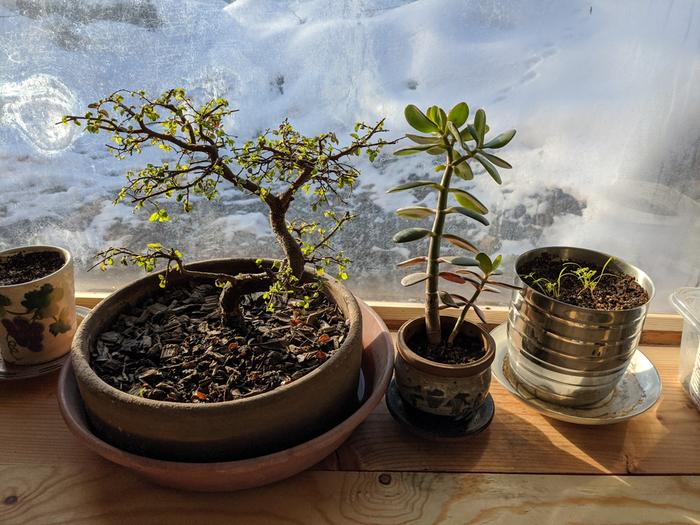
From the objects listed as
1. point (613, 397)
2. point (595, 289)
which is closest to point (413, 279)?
point (595, 289)

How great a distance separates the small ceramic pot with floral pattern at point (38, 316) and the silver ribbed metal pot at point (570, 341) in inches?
30.5

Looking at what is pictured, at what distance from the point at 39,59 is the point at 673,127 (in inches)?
49.3

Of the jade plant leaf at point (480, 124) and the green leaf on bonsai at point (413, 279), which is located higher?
the jade plant leaf at point (480, 124)

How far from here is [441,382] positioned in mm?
838

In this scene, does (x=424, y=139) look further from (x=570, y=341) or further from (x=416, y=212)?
(x=570, y=341)

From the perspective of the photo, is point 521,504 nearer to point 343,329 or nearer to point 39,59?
point 343,329

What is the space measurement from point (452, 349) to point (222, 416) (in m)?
0.38

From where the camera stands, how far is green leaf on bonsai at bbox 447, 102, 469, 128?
72 cm

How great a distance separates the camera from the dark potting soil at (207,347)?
0.82m

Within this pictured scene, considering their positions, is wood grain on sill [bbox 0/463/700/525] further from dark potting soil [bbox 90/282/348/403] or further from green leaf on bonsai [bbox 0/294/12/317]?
green leaf on bonsai [bbox 0/294/12/317]

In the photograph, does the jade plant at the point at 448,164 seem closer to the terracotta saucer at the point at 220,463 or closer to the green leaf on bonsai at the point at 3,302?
the terracotta saucer at the point at 220,463

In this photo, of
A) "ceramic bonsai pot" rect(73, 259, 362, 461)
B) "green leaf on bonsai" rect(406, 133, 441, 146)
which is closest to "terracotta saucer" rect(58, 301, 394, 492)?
"ceramic bonsai pot" rect(73, 259, 362, 461)

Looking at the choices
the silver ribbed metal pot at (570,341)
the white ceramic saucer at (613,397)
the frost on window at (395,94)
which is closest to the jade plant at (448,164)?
the silver ribbed metal pot at (570,341)

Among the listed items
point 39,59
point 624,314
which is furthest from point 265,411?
point 39,59
